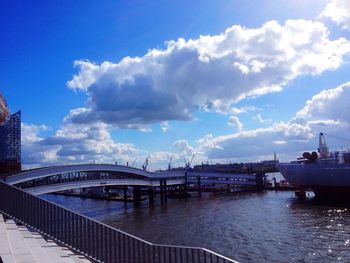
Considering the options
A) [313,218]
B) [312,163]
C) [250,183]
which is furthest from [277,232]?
[250,183]

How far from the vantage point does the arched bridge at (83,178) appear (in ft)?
177

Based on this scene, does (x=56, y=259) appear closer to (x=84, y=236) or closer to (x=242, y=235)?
(x=84, y=236)

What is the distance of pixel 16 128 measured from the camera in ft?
189

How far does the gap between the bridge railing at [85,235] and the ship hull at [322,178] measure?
67470mm

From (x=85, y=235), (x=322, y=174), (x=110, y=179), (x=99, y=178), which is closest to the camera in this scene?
(x=85, y=235)

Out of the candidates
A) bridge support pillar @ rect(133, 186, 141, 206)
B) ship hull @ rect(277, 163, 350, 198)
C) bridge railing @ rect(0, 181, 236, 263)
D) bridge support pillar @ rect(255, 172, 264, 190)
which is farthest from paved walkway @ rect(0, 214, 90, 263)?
bridge support pillar @ rect(255, 172, 264, 190)

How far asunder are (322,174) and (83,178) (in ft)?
145

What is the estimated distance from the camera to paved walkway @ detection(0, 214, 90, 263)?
32.9ft

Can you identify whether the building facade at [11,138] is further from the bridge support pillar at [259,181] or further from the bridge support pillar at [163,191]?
the bridge support pillar at [259,181]

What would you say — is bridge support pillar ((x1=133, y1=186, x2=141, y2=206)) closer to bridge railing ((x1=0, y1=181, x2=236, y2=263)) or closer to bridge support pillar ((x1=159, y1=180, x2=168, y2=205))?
bridge support pillar ((x1=159, y1=180, x2=168, y2=205))

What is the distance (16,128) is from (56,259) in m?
49.8

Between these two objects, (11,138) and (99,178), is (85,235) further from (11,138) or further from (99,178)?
(99,178)

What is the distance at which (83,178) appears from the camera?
218 feet

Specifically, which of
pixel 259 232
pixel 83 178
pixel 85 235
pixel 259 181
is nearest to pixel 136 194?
pixel 83 178
